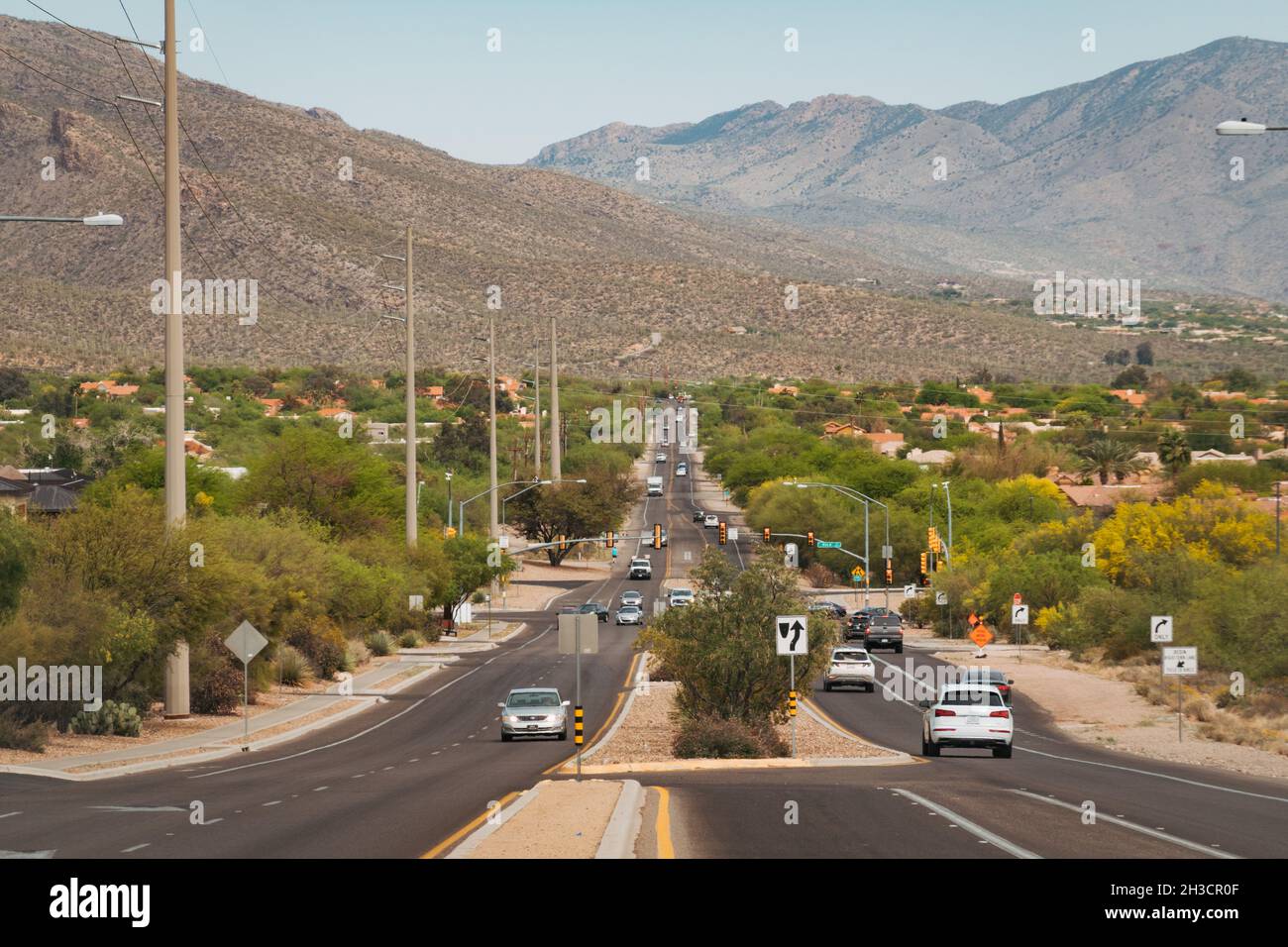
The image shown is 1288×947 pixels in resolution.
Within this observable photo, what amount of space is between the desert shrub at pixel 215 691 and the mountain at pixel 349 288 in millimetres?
95509

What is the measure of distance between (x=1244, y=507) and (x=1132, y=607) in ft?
44.9

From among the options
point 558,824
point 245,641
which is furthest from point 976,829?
point 245,641

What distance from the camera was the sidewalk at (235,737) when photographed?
2923cm

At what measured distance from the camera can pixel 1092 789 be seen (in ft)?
83.4

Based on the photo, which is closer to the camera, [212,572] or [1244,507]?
[212,572]

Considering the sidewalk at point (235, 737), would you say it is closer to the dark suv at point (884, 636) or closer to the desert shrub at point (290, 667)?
the desert shrub at point (290, 667)

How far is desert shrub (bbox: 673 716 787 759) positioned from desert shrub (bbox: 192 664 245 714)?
14204 mm

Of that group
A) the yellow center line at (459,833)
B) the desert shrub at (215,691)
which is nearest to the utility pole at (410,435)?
the desert shrub at (215,691)

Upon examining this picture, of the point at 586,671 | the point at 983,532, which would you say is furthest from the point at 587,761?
the point at 983,532

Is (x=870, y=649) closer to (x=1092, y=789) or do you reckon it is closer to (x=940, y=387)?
(x=1092, y=789)

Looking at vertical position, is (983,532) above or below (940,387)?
below

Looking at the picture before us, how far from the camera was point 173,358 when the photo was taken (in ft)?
114

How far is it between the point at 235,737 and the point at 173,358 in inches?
347

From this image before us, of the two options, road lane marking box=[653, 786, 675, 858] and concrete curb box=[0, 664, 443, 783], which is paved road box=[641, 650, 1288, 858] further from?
concrete curb box=[0, 664, 443, 783]
